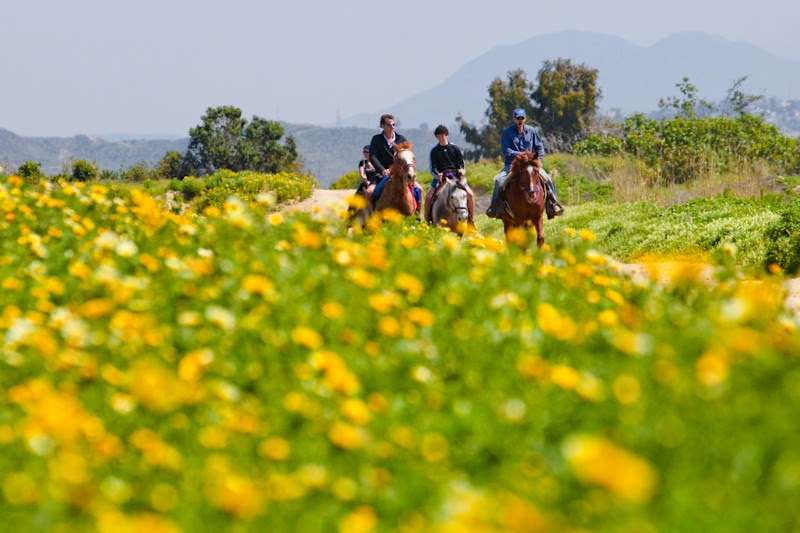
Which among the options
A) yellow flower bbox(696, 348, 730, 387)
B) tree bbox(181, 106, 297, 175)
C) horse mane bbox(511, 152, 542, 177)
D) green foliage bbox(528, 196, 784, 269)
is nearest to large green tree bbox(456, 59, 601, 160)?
tree bbox(181, 106, 297, 175)

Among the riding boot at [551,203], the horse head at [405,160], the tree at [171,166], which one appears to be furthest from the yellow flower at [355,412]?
the tree at [171,166]

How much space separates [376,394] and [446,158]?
453 inches

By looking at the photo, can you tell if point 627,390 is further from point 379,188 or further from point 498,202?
point 498,202

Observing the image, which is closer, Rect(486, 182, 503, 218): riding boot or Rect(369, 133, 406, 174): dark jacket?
Rect(486, 182, 503, 218): riding boot

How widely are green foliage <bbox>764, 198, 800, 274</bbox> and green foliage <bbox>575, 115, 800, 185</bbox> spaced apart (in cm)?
1522

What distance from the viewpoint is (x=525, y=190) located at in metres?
14.3

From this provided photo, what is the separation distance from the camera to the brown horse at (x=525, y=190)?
1421cm

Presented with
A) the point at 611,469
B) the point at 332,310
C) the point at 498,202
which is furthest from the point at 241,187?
the point at 611,469

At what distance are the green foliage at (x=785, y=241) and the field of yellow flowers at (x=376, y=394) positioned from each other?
30.1 feet

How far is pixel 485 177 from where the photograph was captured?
36.0 metres

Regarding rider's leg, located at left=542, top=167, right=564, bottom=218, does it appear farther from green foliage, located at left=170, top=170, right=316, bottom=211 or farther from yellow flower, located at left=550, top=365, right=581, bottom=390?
green foliage, located at left=170, top=170, right=316, bottom=211

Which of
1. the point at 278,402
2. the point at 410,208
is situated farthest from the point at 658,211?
the point at 278,402

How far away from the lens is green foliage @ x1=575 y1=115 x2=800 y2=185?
3212 cm

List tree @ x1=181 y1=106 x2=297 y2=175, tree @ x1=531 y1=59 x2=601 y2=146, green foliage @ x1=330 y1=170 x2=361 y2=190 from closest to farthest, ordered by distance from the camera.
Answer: green foliage @ x1=330 y1=170 x2=361 y2=190 < tree @ x1=181 y1=106 x2=297 y2=175 < tree @ x1=531 y1=59 x2=601 y2=146
